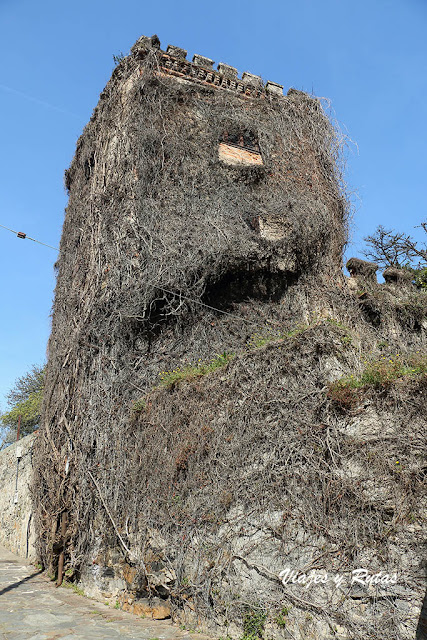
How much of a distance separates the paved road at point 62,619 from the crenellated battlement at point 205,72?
10.0m

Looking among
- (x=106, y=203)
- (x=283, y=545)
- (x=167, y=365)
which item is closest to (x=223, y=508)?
(x=283, y=545)

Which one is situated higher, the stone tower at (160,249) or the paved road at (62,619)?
the stone tower at (160,249)

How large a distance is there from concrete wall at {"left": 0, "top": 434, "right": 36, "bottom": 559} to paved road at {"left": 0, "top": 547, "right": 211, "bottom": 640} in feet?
8.99

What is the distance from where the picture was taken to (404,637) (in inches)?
164

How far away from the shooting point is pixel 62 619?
589cm

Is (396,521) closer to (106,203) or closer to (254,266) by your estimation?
(254,266)

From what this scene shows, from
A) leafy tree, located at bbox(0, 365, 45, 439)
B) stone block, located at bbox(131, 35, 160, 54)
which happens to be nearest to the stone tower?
stone block, located at bbox(131, 35, 160, 54)

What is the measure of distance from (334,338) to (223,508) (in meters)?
2.40

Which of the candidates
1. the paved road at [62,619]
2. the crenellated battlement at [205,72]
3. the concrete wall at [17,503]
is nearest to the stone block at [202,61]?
the crenellated battlement at [205,72]

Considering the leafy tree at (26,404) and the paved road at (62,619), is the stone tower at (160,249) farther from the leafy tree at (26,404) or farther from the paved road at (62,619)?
the leafy tree at (26,404)

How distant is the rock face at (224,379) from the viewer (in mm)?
4852

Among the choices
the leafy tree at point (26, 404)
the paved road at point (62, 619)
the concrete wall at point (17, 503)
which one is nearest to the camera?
the paved road at point (62, 619)

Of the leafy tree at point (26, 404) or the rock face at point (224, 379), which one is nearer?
the rock face at point (224, 379)

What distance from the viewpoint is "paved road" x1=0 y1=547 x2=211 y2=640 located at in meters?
5.27
